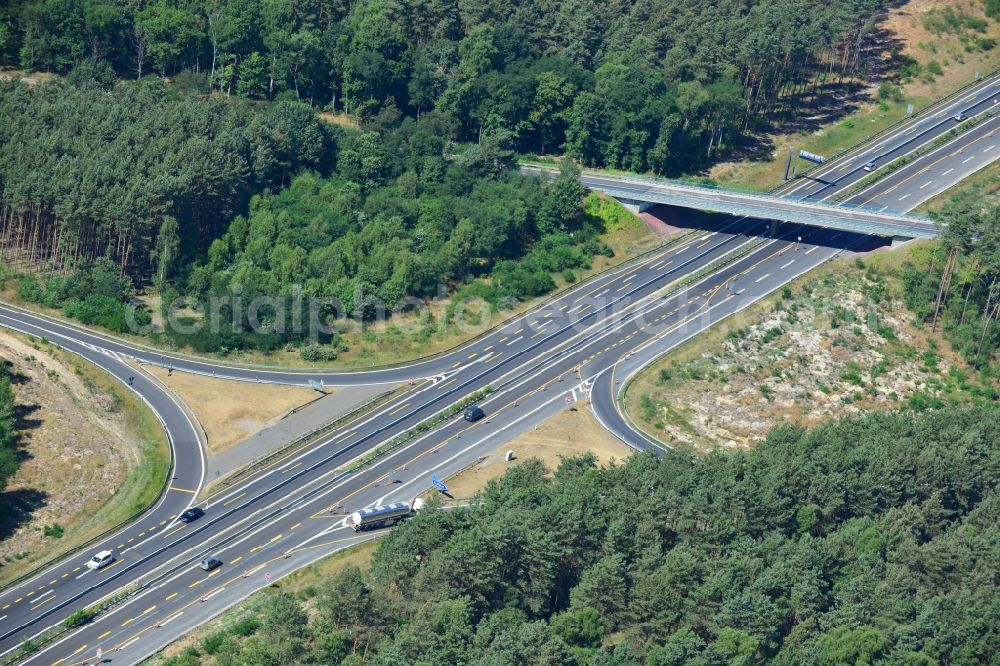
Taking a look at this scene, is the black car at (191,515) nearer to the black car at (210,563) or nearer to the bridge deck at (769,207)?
the black car at (210,563)

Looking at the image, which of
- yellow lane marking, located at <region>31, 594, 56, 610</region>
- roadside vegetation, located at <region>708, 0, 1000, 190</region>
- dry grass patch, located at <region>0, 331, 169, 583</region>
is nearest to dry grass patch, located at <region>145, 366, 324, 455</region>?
dry grass patch, located at <region>0, 331, 169, 583</region>

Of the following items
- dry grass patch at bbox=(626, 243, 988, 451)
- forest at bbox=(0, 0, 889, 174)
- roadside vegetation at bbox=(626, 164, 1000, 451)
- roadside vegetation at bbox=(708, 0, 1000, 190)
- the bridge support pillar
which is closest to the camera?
dry grass patch at bbox=(626, 243, 988, 451)

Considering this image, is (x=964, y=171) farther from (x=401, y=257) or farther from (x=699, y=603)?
(x=699, y=603)

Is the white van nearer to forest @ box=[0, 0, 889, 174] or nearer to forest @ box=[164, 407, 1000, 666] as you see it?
forest @ box=[164, 407, 1000, 666]

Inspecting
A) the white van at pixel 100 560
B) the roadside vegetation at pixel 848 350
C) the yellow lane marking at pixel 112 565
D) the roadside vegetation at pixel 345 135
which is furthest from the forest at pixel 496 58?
the white van at pixel 100 560

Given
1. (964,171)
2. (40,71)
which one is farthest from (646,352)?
(40,71)

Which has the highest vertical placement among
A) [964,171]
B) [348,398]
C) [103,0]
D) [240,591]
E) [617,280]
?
[103,0]

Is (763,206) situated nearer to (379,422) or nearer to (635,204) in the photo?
(635,204)

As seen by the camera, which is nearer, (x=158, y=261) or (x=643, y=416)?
(x=643, y=416)
